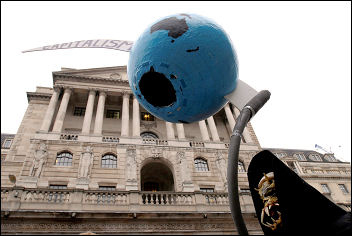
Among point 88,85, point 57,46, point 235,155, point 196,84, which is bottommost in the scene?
point 235,155

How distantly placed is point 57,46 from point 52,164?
1510 centimetres

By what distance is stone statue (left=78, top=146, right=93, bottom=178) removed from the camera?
17281 millimetres

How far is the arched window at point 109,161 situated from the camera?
1875 cm

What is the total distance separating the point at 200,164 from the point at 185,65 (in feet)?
61.7

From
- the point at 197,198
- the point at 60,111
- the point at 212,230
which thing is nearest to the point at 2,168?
the point at 60,111

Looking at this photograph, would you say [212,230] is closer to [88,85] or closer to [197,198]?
[197,198]

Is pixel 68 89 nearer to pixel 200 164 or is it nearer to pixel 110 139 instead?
pixel 110 139

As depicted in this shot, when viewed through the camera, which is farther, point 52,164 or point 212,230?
point 52,164

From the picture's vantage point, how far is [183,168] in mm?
18766

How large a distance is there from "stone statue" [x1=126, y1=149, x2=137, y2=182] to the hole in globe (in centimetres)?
1539

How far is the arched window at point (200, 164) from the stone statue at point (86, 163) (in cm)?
855

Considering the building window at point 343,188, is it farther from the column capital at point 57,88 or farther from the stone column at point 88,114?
the column capital at point 57,88

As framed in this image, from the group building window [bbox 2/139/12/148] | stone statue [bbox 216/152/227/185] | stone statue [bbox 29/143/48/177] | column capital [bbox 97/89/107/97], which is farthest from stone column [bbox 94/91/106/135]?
building window [bbox 2/139/12/148]

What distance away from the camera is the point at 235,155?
6.46 feet
